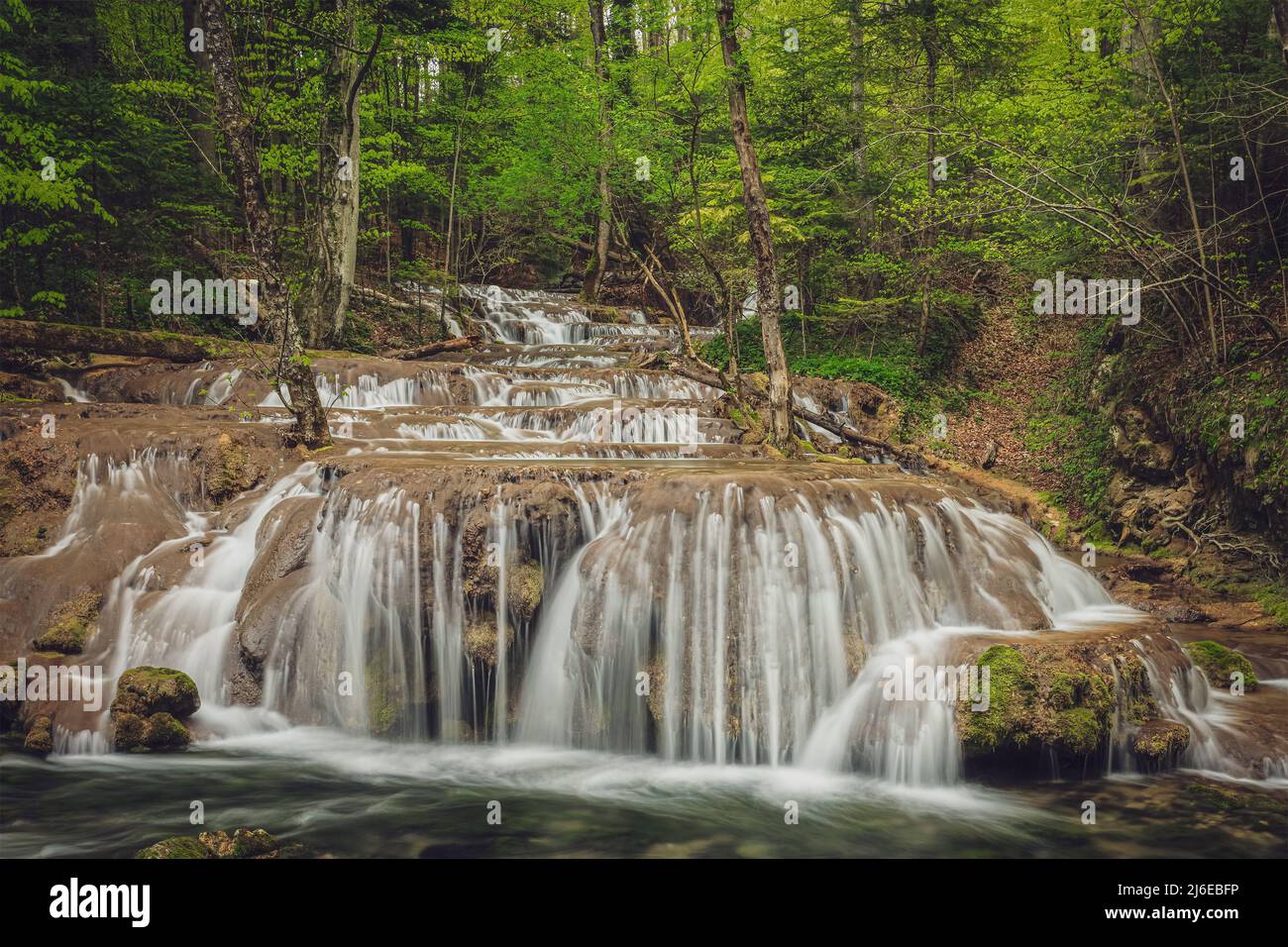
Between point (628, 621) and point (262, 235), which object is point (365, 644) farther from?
point (262, 235)

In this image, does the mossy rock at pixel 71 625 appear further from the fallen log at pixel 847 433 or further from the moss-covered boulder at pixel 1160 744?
the fallen log at pixel 847 433

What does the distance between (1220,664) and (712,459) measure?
5.99 meters

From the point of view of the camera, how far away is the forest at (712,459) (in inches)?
267

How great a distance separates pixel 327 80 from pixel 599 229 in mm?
10846

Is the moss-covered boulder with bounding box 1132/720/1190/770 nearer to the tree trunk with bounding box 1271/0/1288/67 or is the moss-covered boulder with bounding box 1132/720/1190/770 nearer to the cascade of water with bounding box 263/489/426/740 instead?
the cascade of water with bounding box 263/489/426/740

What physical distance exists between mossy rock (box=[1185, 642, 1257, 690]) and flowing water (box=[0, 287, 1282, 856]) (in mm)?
600

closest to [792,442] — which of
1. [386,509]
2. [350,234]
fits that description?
[386,509]

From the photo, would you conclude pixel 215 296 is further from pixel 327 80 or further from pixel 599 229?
pixel 599 229

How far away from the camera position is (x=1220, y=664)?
26.1 ft

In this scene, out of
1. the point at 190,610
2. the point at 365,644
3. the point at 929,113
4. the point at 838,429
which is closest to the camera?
the point at 365,644

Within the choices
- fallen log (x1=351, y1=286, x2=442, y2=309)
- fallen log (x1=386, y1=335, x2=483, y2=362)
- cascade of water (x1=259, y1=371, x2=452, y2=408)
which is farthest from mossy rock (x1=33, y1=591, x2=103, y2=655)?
fallen log (x1=351, y1=286, x2=442, y2=309)

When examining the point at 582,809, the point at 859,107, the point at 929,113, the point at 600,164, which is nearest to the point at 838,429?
the point at 929,113

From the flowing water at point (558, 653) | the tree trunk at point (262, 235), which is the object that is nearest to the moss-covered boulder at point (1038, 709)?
the flowing water at point (558, 653)

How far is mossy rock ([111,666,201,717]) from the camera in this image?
728cm
